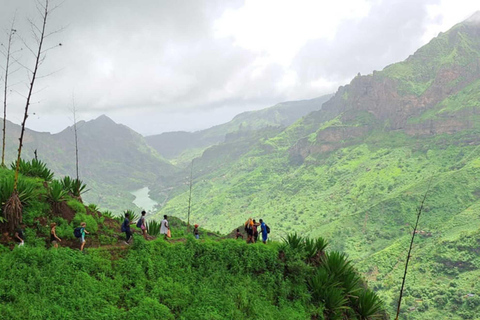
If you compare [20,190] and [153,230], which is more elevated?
[20,190]

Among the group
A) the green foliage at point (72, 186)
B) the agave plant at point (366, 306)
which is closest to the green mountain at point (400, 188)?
the agave plant at point (366, 306)

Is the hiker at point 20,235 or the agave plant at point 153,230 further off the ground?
the hiker at point 20,235

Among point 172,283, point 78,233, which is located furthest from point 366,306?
point 78,233

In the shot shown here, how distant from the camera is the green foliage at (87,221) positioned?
11695mm

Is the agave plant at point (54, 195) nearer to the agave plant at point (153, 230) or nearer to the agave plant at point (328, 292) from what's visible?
the agave plant at point (153, 230)

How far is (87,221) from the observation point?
1185 cm

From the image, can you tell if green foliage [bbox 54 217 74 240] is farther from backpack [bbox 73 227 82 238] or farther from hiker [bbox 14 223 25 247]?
hiker [bbox 14 223 25 247]

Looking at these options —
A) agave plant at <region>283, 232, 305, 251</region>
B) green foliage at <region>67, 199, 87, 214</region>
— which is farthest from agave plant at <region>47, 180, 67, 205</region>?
agave plant at <region>283, 232, 305, 251</region>

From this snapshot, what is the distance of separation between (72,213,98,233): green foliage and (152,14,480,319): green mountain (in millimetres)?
53723

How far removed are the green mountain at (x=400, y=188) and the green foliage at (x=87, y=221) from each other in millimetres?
53723

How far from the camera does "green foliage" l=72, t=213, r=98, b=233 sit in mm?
11695

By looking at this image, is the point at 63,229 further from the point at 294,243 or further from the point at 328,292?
the point at 328,292

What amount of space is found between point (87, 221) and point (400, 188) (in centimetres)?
12937

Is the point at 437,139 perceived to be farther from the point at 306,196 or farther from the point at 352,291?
the point at 352,291
